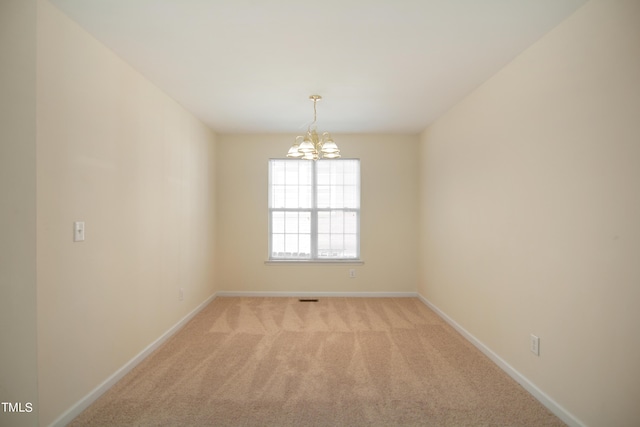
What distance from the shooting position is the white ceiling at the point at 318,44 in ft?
6.31

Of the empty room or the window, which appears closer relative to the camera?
the empty room

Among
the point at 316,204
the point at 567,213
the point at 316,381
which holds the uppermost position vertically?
the point at 316,204

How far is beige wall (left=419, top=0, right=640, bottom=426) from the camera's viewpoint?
164 centimetres

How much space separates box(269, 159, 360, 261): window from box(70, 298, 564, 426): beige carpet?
149 centimetres

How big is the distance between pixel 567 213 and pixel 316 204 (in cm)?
353

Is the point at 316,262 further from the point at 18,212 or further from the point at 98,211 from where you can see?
the point at 18,212

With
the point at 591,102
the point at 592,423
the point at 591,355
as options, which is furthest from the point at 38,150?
the point at 592,423

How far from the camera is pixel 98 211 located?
7.52 ft

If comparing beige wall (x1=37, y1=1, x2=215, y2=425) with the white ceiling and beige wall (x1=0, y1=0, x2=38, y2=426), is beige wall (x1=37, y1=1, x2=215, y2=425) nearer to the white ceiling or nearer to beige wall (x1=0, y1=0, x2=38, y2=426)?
beige wall (x1=0, y1=0, x2=38, y2=426)

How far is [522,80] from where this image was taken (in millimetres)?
2447

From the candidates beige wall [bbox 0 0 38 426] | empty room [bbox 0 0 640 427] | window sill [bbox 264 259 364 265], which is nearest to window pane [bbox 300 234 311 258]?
window sill [bbox 264 259 364 265]

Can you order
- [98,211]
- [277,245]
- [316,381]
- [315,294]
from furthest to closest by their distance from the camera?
[277,245], [315,294], [316,381], [98,211]

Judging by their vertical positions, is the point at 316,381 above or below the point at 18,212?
below

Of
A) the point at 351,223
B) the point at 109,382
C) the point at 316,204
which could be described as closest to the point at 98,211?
the point at 109,382
